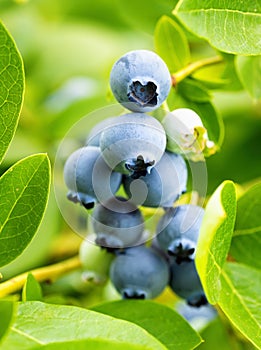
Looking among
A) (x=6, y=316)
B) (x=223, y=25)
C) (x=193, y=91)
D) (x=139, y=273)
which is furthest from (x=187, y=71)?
(x=6, y=316)

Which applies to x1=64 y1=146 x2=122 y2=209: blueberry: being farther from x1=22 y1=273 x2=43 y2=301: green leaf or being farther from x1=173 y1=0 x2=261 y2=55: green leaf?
x1=173 y1=0 x2=261 y2=55: green leaf

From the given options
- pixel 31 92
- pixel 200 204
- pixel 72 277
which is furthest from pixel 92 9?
pixel 200 204

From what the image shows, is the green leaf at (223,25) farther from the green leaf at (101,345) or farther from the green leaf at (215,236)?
the green leaf at (101,345)

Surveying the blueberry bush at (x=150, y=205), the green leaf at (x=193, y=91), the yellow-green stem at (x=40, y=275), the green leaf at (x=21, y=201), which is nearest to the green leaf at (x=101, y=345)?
the blueberry bush at (x=150, y=205)

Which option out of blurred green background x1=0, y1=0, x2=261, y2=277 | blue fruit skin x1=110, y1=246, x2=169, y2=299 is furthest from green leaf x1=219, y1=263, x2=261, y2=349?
blurred green background x1=0, y1=0, x2=261, y2=277

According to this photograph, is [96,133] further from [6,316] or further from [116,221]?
[6,316]

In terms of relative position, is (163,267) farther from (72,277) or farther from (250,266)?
(72,277)

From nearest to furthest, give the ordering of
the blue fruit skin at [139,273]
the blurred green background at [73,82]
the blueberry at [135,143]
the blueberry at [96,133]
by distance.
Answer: the blueberry at [135,143]
the blueberry at [96,133]
the blue fruit skin at [139,273]
the blurred green background at [73,82]

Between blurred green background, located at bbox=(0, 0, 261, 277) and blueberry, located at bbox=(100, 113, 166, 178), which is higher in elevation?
blueberry, located at bbox=(100, 113, 166, 178)
